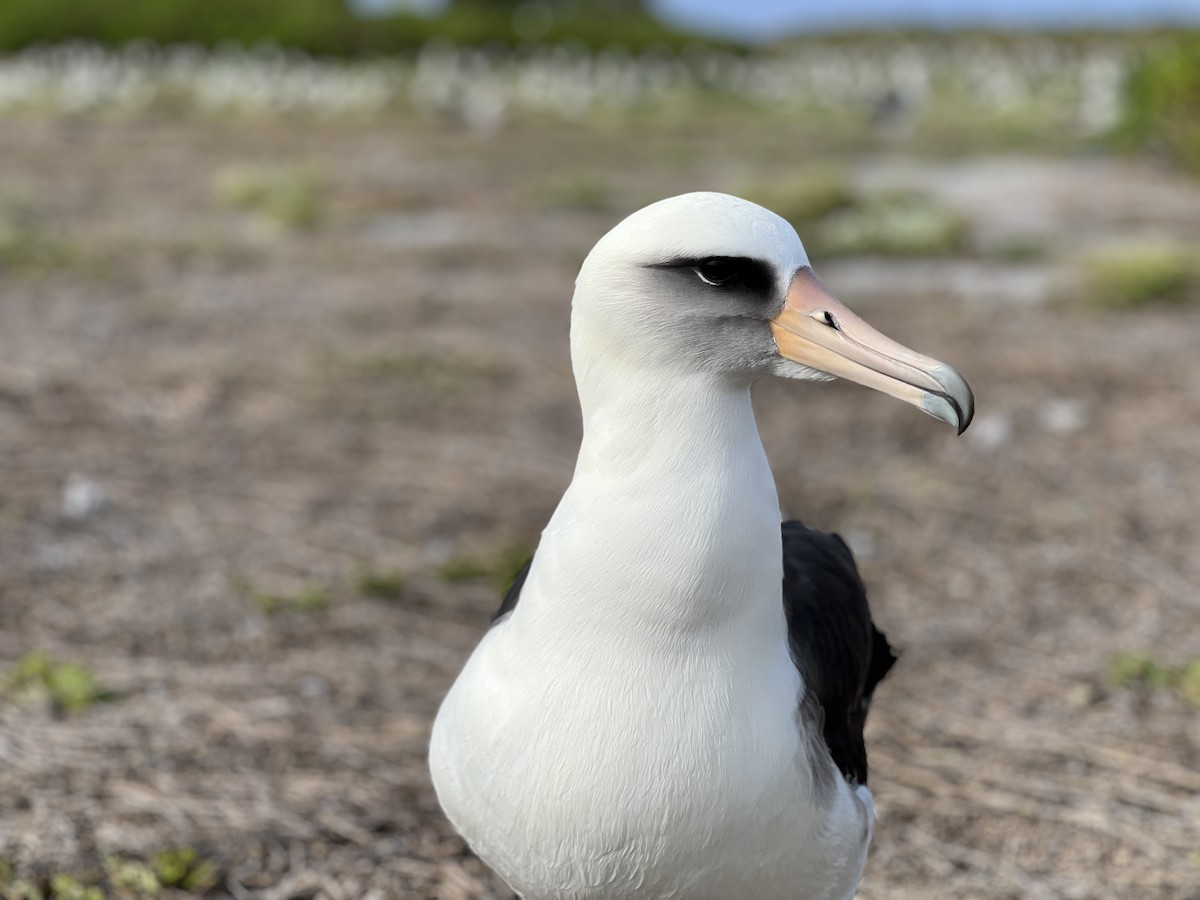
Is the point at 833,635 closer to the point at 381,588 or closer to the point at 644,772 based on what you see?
the point at 644,772

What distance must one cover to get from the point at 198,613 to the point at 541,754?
2.89 metres

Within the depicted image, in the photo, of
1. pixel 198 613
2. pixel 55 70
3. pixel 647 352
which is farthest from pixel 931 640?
pixel 55 70

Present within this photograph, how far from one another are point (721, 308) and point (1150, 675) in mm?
3029

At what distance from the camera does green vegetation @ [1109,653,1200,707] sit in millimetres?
4527

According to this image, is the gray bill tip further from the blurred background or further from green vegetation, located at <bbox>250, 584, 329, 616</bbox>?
green vegetation, located at <bbox>250, 584, 329, 616</bbox>

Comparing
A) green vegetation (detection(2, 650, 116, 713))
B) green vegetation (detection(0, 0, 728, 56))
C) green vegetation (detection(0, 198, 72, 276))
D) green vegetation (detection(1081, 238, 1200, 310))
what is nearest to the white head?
green vegetation (detection(2, 650, 116, 713))

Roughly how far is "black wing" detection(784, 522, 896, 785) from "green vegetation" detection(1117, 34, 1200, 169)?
13.3 m

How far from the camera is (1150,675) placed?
458cm

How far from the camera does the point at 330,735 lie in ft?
13.6

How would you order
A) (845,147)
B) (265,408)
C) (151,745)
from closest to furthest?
(151,745) < (265,408) < (845,147)

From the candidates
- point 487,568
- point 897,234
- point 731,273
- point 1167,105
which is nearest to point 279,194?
point 897,234

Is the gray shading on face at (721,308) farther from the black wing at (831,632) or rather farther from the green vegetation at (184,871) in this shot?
the green vegetation at (184,871)

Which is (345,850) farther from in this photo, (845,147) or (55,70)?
(55,70)

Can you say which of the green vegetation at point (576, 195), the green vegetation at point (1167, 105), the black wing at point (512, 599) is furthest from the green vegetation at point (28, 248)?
the green vegetation at point (1167, 105)
